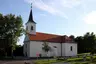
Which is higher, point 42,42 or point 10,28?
point 10,28

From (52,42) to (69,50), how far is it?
23.4ft

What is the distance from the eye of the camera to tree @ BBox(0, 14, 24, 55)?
51312 millimetres

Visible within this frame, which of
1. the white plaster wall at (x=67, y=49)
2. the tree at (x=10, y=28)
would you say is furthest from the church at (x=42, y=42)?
the tree at (x=10, y=28)

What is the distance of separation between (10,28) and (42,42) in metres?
11.6

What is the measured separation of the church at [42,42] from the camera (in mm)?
56906

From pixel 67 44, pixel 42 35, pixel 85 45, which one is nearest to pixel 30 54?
pixel 42 35

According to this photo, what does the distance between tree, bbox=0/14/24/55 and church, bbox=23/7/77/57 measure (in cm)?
428

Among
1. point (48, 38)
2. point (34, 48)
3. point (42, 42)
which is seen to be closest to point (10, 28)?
point (34, 48)

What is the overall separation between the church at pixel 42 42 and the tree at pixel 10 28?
14.0ft

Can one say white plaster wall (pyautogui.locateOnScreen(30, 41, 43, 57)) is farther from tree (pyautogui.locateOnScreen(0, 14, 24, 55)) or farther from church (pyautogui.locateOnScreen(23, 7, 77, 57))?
tree (pyautogui.locateOnScreen(0, 14, 24, 55))

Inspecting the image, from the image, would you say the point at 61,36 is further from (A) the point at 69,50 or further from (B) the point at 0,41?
(B) the point at 0,41

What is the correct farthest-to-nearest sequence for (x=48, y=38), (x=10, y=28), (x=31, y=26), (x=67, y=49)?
(x=67, y=49)
(x=48, y=38)
(x=31, y=26)
(x=10, y=28)

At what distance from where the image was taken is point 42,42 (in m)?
57.9

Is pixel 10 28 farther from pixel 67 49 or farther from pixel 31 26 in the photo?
pixel 67 49
